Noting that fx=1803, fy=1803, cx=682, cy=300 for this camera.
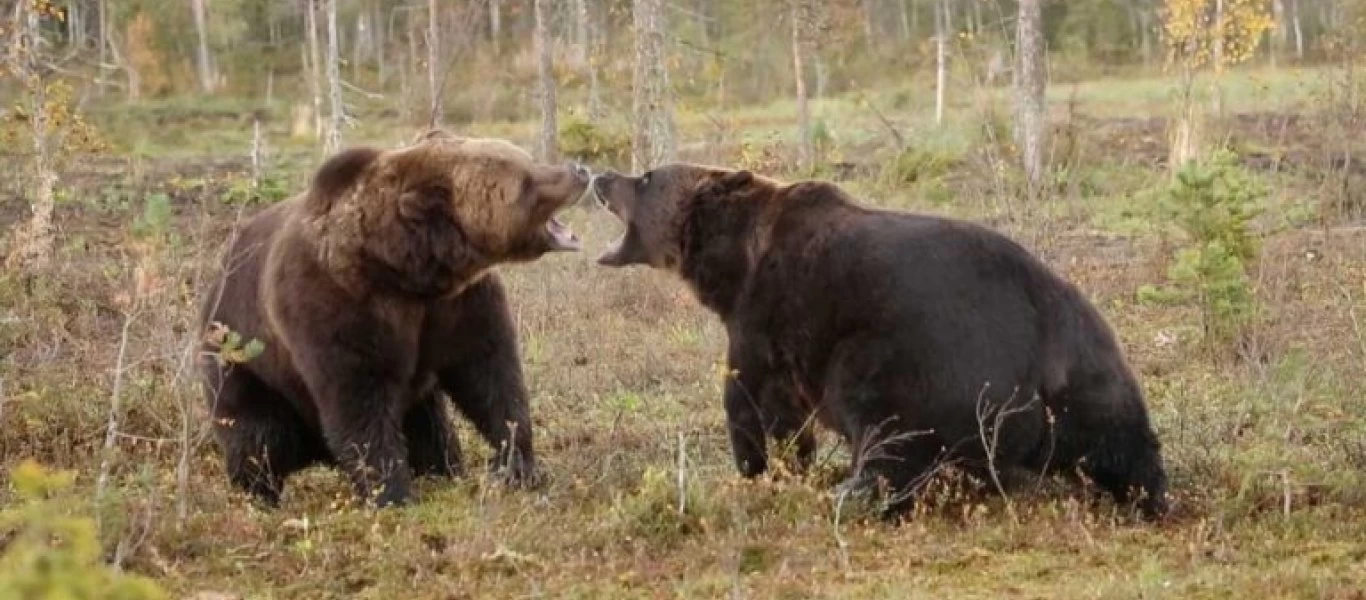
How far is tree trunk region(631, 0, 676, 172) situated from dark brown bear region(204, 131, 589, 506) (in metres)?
10.1

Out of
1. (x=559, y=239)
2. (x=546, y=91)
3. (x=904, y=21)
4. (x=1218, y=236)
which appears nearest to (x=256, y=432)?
(x=559, y=239)

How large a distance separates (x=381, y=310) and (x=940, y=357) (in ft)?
8.26

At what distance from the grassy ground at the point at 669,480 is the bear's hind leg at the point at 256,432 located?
196 millimetres

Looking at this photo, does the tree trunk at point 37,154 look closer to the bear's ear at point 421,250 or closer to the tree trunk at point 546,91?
the bear's ear at point 421,250

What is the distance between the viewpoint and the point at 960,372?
7289mm

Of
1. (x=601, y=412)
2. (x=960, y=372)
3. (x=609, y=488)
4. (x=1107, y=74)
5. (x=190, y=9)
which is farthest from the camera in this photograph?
(x=190, y=9)

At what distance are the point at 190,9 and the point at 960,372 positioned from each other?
180ft

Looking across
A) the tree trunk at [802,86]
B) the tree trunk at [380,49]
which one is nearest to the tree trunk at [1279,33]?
the tree trunk at [380,49]

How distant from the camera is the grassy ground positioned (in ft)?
21.8

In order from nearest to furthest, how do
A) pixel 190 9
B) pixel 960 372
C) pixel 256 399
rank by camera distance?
pixel 960 372
pixel 256 399
pixel 190 9

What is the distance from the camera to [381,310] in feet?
26.5

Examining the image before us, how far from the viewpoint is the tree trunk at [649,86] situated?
61.4ft

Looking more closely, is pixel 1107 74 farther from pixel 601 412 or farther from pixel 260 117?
pixel 601 412

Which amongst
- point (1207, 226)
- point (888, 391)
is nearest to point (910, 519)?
point (888, 391)
